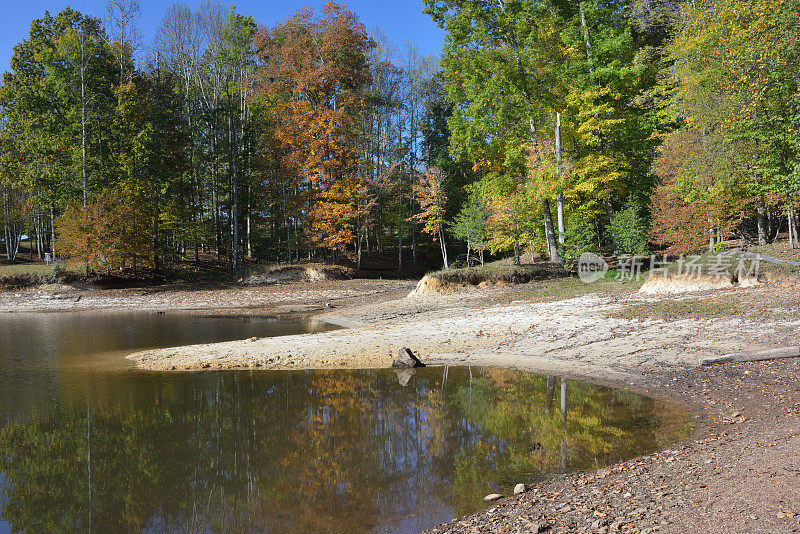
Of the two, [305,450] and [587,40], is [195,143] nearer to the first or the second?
[587,40]

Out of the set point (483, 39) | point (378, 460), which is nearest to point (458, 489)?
point (378, 460)

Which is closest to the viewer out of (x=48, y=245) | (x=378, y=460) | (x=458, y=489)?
(x=458, y=489)

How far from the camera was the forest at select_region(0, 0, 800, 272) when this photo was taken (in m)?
19.0

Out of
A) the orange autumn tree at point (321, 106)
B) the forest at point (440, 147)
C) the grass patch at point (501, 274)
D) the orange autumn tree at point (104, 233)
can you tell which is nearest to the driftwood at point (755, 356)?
the forest at point (440, 147)

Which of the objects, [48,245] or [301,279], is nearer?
[301,279]

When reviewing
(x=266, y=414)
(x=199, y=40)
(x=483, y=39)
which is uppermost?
(x=199, y=40)

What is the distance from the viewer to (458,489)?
509cm

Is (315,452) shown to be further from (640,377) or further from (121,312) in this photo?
(121,312)

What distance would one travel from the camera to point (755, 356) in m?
8.73

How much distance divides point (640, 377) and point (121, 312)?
21.6 metres

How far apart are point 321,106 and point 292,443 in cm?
2977

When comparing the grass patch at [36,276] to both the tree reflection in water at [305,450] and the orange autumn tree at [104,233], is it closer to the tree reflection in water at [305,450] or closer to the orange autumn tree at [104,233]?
the orange autumn tree at [104,233]

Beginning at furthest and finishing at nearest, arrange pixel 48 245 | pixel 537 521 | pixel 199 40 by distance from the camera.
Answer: pixel 48 245 → pixel 199 40 → pixel 537 521

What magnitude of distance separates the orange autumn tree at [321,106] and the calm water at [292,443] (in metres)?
23.6
